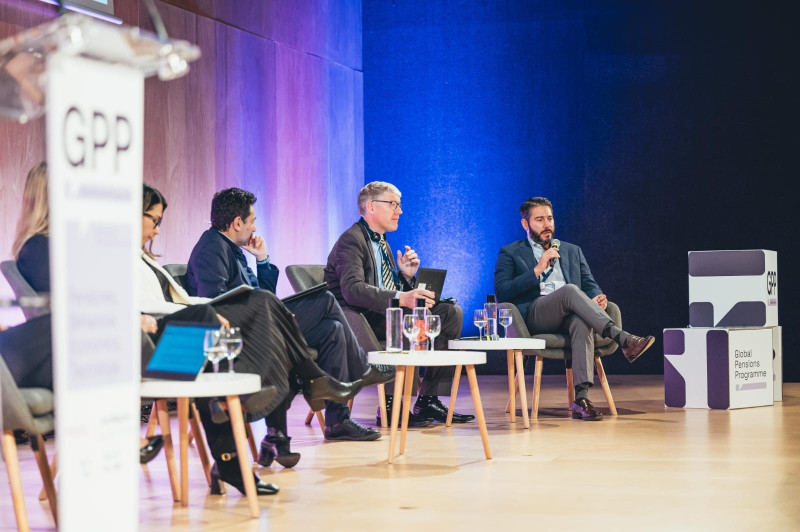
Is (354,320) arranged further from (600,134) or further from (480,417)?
(600,134)

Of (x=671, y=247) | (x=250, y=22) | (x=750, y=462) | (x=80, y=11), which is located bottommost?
(x=750, y=462)

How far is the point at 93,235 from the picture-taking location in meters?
1.74

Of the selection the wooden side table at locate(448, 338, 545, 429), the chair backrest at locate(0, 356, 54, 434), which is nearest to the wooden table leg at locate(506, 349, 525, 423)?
the wooden side table at locate(448, 338, 545, 429)

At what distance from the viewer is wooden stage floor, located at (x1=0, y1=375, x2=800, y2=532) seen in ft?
9.20

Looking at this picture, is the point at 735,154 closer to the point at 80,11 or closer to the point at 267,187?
the point at 267,187

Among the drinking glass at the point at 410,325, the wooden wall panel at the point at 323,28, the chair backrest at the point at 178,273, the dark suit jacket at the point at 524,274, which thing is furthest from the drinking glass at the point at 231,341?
the wooden wall panel at the point at 323,28

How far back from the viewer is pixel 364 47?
862 centimetres

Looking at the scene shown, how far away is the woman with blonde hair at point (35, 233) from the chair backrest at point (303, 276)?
7.32ft

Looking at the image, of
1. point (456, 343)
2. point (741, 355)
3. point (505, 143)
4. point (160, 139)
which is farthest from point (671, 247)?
point (160, 139)

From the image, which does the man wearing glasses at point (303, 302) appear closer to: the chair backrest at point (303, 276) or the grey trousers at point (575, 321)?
the chair backrest at point (303, 276)

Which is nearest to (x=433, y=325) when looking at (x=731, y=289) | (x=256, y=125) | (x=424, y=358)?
(x=424, y=358)

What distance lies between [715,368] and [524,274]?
125 centimetres

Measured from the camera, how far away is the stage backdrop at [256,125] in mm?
5816

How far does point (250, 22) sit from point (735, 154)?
391 centimetres
